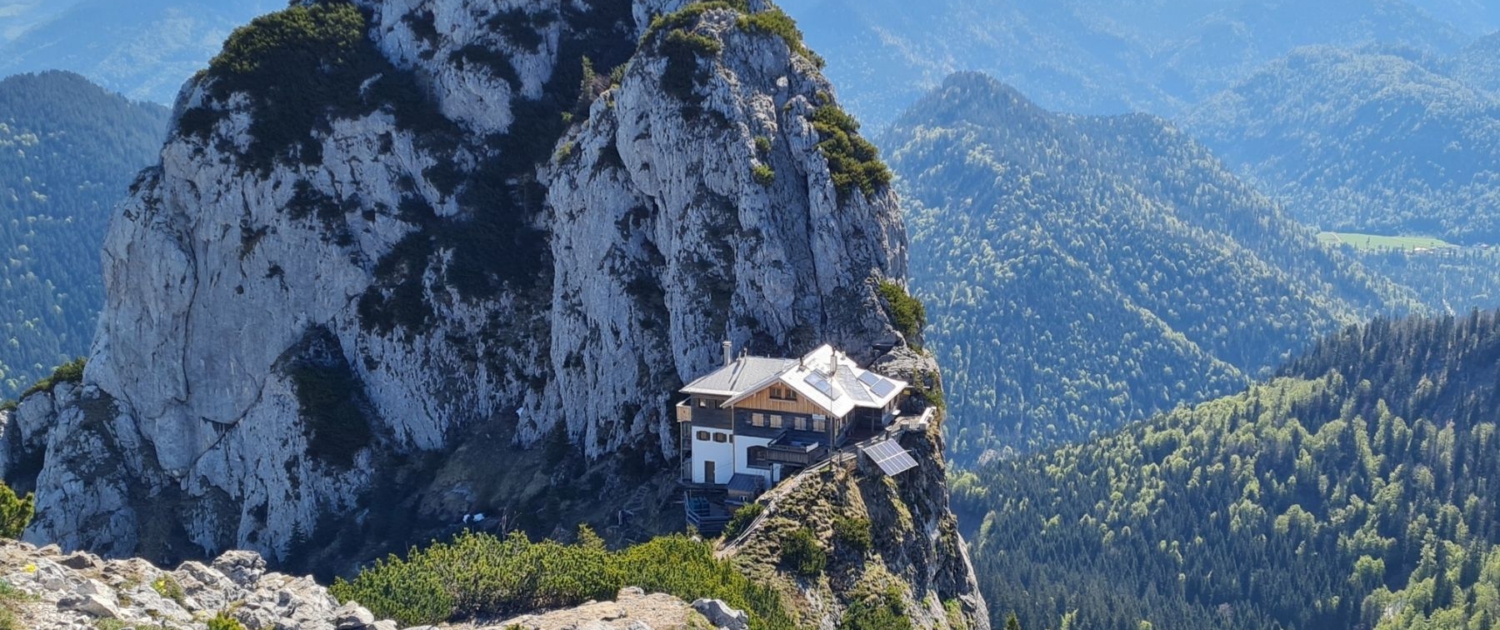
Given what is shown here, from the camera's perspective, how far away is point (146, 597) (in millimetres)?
46562

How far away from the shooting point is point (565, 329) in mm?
103250

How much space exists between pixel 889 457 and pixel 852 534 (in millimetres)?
6376

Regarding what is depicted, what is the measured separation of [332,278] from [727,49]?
35404mm

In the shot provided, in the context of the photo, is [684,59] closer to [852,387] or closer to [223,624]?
[852,387]

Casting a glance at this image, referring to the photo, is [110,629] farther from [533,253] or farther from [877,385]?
[533,253]

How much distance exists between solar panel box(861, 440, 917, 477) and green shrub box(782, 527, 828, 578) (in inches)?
304

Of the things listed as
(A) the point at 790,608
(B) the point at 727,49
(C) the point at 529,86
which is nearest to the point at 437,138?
(C) the point at 529,86

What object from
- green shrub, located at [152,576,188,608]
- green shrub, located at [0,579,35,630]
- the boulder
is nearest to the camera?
green shrub, located at [0,579,35,630]

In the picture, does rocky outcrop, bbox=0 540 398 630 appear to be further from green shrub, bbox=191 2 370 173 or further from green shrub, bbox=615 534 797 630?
green shrub, bbox=191 2 370 173

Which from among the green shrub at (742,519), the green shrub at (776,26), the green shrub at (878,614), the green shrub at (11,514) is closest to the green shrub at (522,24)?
the green shrub at (776,26)

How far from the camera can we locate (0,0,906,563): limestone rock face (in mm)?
98812

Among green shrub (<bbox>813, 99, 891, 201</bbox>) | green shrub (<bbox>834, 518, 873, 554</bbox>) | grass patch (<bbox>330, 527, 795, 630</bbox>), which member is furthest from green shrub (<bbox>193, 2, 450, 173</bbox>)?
grass patch (<bbox>330, 527, 795, 630</bbox>)

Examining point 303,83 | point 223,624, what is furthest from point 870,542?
point 303,83

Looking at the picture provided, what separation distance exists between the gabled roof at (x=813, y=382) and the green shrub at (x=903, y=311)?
7849 mm
